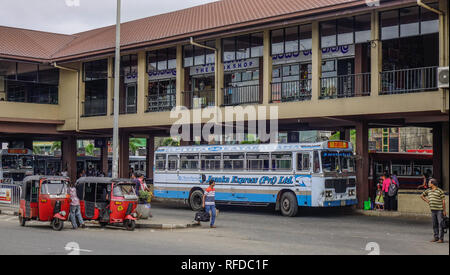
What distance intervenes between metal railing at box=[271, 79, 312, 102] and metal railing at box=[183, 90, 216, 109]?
418 centimetres

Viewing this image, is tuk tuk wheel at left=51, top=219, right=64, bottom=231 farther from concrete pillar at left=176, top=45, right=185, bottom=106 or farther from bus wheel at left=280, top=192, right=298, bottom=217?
concrete pillar at left=176, top=45, right=185, bottom=106

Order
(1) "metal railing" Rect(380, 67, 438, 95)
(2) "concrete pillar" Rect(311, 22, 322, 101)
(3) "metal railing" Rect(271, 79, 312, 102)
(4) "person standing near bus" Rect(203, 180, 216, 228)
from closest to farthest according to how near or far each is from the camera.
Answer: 1. (4) "person standing near bus" Rect(203, 180, 216, 228)
2. (1) "metal railing" Rect(380, 67, 438, 95)
3. (2) "concrete pillar" Rect(311, 22, 322, 101)
4. (3) "metal railing" Rect(271, 79, 312, 102)

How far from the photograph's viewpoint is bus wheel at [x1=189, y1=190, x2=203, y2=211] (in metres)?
26.4

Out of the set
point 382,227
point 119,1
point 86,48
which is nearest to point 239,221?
point 382,227

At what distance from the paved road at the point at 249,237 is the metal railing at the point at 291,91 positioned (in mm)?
6632

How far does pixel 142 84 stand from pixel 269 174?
11.8 metres

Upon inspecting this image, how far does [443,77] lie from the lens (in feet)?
65.1

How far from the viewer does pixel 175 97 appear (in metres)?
32.6

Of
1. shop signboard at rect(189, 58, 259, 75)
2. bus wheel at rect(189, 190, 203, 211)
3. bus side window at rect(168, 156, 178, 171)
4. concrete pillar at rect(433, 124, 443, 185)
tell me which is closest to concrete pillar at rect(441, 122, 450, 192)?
concrete pillar at rect(433, 124, 443, 185)

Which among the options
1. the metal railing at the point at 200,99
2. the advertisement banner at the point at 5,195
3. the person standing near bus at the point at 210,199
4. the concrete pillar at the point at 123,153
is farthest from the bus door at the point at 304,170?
the concrete pillar at the point at 123,153

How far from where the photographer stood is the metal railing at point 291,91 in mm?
27469

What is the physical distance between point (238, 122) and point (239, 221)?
27.2 feet

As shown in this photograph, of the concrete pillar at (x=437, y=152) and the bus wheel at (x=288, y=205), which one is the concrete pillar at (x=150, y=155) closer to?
the concrete pillar at (x=437, y=152)
